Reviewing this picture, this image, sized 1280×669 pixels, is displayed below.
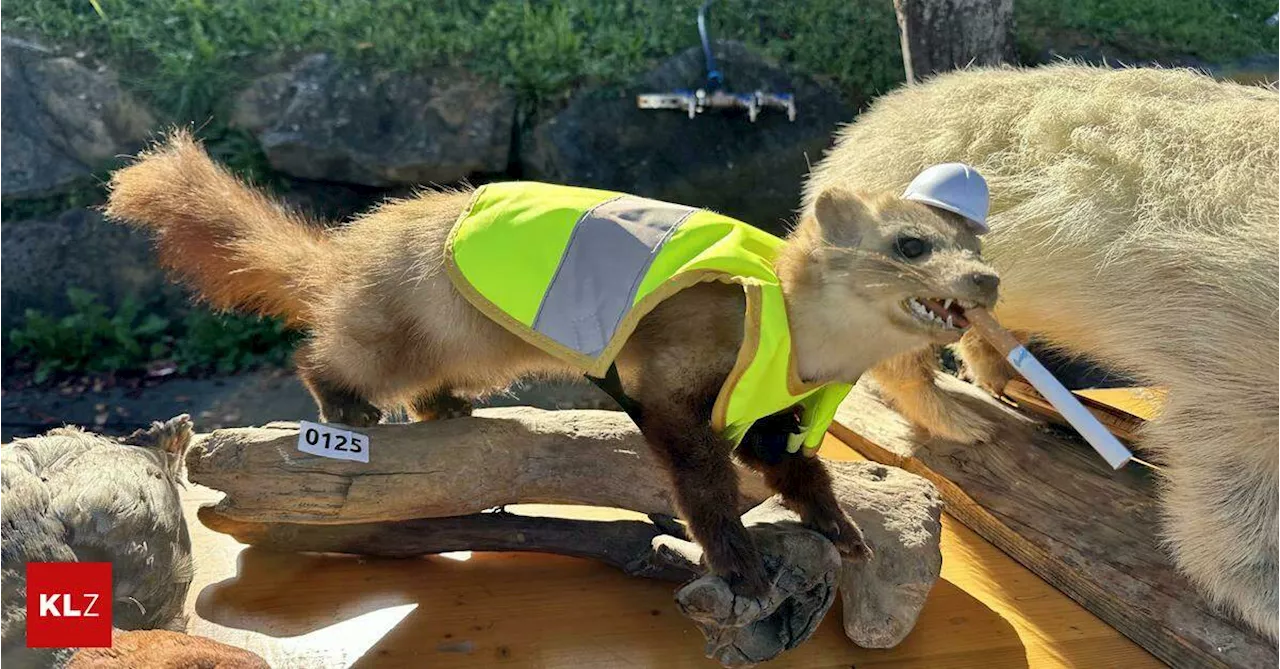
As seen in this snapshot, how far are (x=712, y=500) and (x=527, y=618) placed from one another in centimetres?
40

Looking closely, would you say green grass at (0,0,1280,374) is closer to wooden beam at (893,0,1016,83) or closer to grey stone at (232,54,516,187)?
grey stone at (232,54,516,187)

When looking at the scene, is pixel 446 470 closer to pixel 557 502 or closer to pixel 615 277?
pixel 557 502

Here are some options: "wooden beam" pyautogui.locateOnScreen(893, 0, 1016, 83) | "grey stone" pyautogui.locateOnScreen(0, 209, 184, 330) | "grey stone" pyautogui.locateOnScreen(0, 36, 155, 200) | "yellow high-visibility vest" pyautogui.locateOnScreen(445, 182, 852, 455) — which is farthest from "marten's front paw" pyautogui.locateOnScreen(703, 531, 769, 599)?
"grey stone" pyautogui.locateOnScreen(0, 36, 155, 200)

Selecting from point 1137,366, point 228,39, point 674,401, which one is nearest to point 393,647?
point 674,401

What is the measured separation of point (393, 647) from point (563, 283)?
552 mm

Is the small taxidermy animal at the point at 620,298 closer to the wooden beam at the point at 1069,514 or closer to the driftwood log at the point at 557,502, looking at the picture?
the driftwood log at the point at 557,502

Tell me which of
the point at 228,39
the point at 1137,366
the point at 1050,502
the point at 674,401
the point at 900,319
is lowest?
the point at 1050,502

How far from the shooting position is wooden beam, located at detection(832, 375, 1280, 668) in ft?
4.28

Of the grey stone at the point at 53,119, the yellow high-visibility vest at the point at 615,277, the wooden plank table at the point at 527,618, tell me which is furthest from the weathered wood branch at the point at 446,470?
the grey stone at the point at 53,119

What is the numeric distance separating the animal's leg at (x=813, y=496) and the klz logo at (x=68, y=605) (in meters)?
0.79

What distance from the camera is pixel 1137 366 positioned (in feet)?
4.55

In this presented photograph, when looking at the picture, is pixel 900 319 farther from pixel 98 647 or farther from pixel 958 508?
pixel 98 647

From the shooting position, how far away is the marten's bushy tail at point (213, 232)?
144 centimetres

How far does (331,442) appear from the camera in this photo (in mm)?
1325
